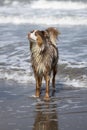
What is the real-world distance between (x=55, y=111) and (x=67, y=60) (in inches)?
170

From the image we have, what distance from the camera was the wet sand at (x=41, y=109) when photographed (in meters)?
5.76

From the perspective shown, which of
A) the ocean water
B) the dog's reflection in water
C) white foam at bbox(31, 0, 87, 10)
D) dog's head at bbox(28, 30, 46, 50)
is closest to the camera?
the dog's reflection in water

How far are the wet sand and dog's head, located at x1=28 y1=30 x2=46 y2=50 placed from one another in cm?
94

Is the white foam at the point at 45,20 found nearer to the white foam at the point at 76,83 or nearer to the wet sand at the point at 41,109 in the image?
the white foam at the point at 76,83

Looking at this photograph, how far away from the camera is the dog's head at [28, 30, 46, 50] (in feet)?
23.9

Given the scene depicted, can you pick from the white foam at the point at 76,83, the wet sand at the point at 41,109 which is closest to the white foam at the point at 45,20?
the white foam at the point at 76,83

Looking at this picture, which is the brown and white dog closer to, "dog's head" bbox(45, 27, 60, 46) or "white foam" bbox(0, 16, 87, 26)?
"dog's head" bbox(45, 27, 60, 46)

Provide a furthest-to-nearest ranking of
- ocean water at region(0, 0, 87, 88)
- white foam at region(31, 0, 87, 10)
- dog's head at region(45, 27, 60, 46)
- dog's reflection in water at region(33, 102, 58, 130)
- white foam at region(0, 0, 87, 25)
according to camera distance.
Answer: white foam at region(31, 0, 87, 10)
white foam at region(0, 0, 87, 25)
ocean water at region(0, 0, 87, 88)
dog's head at region(45, 27, 60, 46)
dog's reflection in water at region(33, 102, 58, 130)

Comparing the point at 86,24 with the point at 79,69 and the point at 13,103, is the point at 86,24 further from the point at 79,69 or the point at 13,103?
the point at 13,103

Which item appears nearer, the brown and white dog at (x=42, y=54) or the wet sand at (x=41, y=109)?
the wet sand at (x=41, y=109)

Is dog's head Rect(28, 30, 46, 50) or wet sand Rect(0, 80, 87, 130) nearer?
wet sand Rect(0, 80, 87, 130)

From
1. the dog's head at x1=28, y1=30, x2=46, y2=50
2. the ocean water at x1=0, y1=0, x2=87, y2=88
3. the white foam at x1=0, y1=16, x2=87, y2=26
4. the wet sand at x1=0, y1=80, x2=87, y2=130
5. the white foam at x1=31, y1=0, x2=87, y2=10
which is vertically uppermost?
the dog's head at x1=28, y1=30, x2=46, y2=50

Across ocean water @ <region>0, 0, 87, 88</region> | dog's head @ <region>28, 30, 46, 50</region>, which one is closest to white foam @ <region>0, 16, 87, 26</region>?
ocean water @ <region>0, 0, 87, 88</region>

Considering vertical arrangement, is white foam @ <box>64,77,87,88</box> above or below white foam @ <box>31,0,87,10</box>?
above
